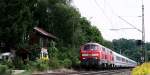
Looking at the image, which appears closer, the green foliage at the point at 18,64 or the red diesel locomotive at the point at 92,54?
the green foliage at the point at 18,64

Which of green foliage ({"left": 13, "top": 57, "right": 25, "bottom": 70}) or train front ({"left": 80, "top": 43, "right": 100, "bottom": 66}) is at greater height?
train front ({"left": 80, "top": 43, "right": 100, "bottom": 66})

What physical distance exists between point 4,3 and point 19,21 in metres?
2.18

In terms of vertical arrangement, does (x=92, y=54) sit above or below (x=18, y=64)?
above

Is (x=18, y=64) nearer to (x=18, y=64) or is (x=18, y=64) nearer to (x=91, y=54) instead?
(x=18, y=64)

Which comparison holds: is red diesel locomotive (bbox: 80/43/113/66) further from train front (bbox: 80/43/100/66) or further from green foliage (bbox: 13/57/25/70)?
green foliage (bbox: 13/57/25/70)

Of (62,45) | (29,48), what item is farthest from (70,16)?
(29,48)

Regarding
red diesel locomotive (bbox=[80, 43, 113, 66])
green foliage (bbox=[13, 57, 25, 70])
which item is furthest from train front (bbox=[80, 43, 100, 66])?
green foliage (bbox=[13, 57, 25, 70])

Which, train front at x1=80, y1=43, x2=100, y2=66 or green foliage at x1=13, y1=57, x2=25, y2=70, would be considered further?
train front at x1=80, y1=43, x2=100, y2=66

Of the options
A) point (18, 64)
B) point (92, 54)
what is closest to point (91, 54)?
point (92, 54)

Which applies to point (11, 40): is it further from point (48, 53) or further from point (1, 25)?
point (48, 53)

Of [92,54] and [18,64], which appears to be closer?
[18,64]

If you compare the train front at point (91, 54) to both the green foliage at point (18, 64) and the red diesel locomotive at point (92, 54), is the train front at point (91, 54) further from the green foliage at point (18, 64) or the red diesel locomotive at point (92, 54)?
the green foliage at point (18, 64)

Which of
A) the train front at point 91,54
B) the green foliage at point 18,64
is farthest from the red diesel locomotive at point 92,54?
the green foliage at point 18,64

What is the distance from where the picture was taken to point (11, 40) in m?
42.2
